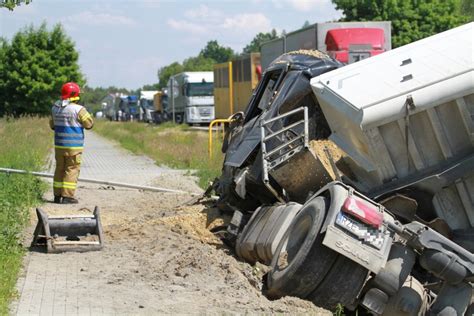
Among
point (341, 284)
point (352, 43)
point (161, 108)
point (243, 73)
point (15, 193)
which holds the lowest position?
point (161, 108)

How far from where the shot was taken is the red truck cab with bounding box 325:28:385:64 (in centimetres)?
2707

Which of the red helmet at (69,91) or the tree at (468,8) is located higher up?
the tree at (468,8)

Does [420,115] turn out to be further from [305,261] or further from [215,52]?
[215,52]

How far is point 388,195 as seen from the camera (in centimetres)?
809

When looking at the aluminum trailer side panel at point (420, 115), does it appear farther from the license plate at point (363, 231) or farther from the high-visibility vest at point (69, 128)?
the high-visibility vest at point (69, 128)

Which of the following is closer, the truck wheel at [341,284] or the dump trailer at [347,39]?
the truck wheel at [341,284]

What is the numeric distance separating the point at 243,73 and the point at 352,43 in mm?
14357

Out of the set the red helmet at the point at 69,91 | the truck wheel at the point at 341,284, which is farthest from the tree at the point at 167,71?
the truck wheel at the point at 341,284

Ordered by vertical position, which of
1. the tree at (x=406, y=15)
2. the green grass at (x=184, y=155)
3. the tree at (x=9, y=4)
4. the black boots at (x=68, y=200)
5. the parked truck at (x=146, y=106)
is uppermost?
the tree at (x=406, y=15)

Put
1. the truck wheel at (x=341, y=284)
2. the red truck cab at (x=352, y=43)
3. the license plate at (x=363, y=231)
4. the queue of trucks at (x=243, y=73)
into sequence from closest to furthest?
1. the license plate at (x=363, y=231)
2. the truck wheel at (x=341, y=284)
3. the red truck cab at (x=352, y=43)
4. the queue of trucks at (x=243, y=73)

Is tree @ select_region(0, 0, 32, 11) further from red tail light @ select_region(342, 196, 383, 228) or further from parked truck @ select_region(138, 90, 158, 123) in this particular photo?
parked truck @ select_region(138, 90, 158, 123)

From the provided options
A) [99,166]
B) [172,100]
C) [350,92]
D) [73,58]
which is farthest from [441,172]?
[172,100]

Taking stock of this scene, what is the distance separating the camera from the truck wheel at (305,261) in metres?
7.47

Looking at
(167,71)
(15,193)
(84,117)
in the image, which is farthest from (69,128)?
(167,71)
